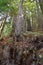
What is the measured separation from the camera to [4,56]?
10.6m

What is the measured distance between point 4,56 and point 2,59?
20 cm

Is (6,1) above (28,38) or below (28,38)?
above

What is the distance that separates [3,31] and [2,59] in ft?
12.6

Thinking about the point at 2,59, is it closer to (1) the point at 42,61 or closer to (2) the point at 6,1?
(1) the point at 42,61

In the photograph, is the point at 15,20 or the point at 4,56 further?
the point at 15,20

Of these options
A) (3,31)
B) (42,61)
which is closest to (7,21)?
(3,31)

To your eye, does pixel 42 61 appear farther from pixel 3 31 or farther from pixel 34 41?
pixel 3 31

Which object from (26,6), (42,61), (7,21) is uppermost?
(26,6)

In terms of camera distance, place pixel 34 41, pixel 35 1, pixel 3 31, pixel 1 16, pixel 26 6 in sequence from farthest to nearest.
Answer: pixel 35 1
pixel 26 6
pixel 3 31
pixel 1 16
pixel 34 41

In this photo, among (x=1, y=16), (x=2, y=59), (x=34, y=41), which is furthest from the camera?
(x=1, y=16)

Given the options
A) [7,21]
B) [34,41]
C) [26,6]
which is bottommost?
[34,41]

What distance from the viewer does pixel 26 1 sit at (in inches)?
667

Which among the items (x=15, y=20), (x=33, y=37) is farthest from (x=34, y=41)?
(x=15, y=20)

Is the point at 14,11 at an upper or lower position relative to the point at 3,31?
upper
